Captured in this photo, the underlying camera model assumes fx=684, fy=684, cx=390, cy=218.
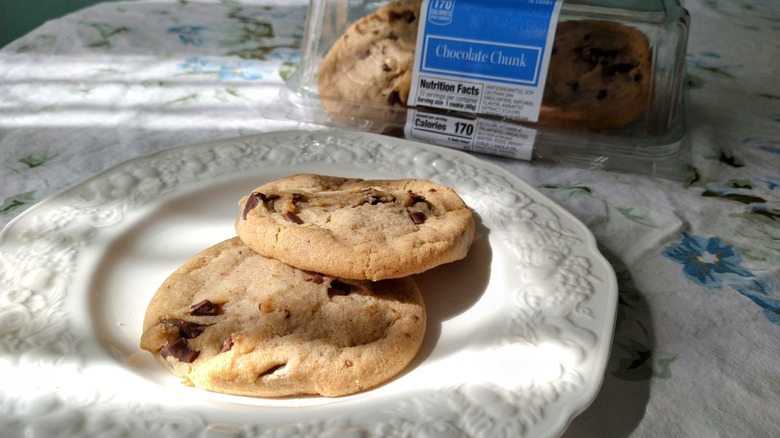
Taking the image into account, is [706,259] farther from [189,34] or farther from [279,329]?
[189,34]

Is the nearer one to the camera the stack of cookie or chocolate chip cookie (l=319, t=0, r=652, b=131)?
the stack of cookie

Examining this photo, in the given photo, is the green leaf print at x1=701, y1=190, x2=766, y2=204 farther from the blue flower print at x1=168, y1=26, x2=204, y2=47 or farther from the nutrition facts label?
the blue flower print at x1=168, y1=26, x2=204, y2=47

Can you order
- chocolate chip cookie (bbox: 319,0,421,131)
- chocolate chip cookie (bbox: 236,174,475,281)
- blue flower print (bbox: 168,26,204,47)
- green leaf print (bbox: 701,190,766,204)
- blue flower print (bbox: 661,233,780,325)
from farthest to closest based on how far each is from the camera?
1. blue flower print (bbox: 168,26,204,47)
2. chocolate chip cookie (bbox: 319,0,421,131)
3. green leaf print (bbox: 701,190,766,204)
4. blue flower print (bbox: 661,233,780,325)
5. chocolate chip cookie (bbox: 236,174,475,281)

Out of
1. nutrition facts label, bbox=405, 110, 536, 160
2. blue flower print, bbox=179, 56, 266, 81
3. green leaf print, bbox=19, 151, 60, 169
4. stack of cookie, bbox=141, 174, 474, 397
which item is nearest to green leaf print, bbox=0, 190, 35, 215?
green leaf print, bbox=19, 151, 60, 169

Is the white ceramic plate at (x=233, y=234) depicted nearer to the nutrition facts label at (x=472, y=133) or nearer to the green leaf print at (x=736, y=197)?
the nutrition facts label at (x=472, y=133)

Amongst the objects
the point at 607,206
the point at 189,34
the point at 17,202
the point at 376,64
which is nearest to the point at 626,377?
the point at 607,206

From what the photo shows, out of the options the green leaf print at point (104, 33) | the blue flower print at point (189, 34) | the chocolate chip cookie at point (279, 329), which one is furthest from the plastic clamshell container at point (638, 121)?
the green leaf print at point (104, 33)

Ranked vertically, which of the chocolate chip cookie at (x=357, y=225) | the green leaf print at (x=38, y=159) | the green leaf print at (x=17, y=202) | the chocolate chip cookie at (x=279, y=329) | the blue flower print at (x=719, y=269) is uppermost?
the chocolate chip cookie at (x=357, y=225)
